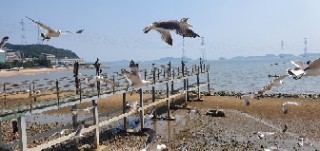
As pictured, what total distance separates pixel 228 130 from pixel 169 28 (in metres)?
24.0

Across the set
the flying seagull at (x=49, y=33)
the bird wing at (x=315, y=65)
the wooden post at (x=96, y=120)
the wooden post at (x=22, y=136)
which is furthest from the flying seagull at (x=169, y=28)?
the wooden post at (x=96, y=120)

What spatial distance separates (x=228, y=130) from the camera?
92.4ft

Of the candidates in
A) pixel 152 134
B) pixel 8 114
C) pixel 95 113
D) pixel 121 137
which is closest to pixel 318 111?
pixel 121 137

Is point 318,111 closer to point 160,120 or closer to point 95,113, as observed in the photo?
point 160,120

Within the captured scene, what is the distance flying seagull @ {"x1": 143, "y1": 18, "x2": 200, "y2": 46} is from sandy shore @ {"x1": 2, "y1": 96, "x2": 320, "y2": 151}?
16978 millimetres

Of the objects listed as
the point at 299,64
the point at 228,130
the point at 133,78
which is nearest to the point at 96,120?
the point at 228,130

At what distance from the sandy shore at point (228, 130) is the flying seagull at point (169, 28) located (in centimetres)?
1698

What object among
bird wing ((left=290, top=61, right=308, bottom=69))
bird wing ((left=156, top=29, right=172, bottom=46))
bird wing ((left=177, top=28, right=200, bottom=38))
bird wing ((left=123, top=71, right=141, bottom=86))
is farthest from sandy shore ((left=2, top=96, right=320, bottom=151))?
bird wing ((left=177, top=28, right=200, bottom=38))

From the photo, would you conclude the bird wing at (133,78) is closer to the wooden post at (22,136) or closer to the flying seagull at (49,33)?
the flying seagull at (49,33)

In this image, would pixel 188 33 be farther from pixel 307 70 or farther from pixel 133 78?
pixel 133 78

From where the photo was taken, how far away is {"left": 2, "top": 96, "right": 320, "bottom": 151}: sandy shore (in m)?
23.5

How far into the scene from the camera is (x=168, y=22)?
533 cm

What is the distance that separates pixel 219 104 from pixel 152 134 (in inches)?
1439

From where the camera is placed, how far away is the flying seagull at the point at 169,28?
192 inches
